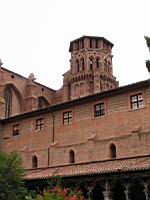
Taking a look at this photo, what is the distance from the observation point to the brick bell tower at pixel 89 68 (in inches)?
2481

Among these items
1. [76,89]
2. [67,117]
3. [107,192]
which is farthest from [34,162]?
[76,89]

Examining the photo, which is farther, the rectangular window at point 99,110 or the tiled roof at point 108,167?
the rectangular window at point 99,110

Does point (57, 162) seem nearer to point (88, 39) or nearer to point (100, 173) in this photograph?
point (100, 173)

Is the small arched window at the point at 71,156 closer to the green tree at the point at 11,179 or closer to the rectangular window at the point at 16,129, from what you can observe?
the rectangular window at the point at 16,129

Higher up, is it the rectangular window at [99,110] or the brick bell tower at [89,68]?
the brick bell tower at [89,68]

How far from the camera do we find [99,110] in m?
29.5

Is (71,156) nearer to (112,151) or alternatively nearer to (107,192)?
(112,151)

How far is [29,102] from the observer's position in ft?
175

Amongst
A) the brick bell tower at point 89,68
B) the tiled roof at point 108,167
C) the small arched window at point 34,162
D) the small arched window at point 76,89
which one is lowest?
the tiled roof at point 108,167

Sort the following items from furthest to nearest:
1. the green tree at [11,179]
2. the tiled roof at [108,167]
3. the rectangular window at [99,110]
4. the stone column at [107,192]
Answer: the rectangular window at [99,110], the stone column at [107,192], the tiled roof at [108,167], the green tree at [11,179]

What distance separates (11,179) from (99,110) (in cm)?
1022

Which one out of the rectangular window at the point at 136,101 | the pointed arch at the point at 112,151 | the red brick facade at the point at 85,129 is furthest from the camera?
the pointed arch at the point at 112,151

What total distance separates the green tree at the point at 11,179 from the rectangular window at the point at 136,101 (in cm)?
961

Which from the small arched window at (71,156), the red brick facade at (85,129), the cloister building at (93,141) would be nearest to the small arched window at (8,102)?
the red brick facade at (85,129)
